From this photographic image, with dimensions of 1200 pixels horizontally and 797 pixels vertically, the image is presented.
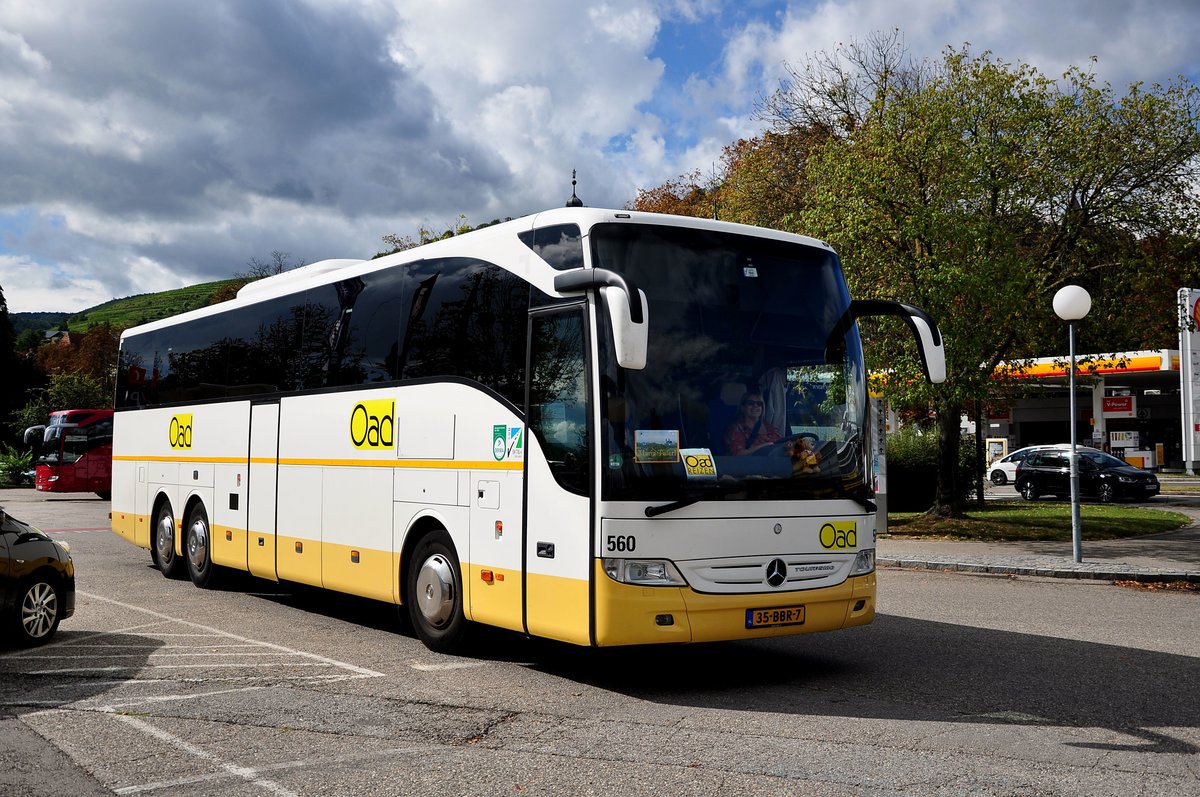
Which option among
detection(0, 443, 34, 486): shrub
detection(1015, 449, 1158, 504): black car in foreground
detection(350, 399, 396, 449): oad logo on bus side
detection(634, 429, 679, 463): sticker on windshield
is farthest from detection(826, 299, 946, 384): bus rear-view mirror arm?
detection(0, 443, 34, 486): shrub

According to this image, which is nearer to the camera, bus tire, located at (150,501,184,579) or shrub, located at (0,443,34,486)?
bus tire, located at (150,501,184,579)

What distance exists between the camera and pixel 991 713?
7.36 meters

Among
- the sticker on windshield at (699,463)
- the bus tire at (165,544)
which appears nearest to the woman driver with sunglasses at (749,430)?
the sticker on windshield at (699,463)

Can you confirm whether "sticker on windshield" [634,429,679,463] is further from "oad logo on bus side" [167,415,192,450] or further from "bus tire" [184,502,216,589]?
"oad logo on bus side" [167,415,192,450]

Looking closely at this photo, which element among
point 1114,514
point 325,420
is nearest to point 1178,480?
point 1114,514

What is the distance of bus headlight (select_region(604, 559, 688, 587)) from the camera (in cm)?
765

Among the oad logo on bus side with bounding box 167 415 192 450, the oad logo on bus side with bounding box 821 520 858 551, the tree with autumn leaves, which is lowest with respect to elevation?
the oad logo on bus side with bounding box 821 520 858 551

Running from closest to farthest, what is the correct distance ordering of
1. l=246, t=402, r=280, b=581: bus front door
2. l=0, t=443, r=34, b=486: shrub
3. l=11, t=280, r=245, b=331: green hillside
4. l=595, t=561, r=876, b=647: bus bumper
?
l=595, t=561, r=876, b=647: bus bumper
l=246, t=402, r=280, b=581: bus front door
l=0, t=443, r=34, b=486: shrub
l=11, t=280, r=245, b=331: green hillside

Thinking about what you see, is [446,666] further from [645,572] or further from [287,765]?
[287,765]

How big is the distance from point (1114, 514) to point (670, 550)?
886 inches

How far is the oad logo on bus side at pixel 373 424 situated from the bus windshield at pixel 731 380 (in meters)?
3.19

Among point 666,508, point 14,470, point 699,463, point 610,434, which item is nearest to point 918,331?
point 699,463

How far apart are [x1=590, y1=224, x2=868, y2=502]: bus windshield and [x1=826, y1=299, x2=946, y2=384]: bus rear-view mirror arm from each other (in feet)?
0.16

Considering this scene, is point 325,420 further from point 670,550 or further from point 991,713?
point 991,713
